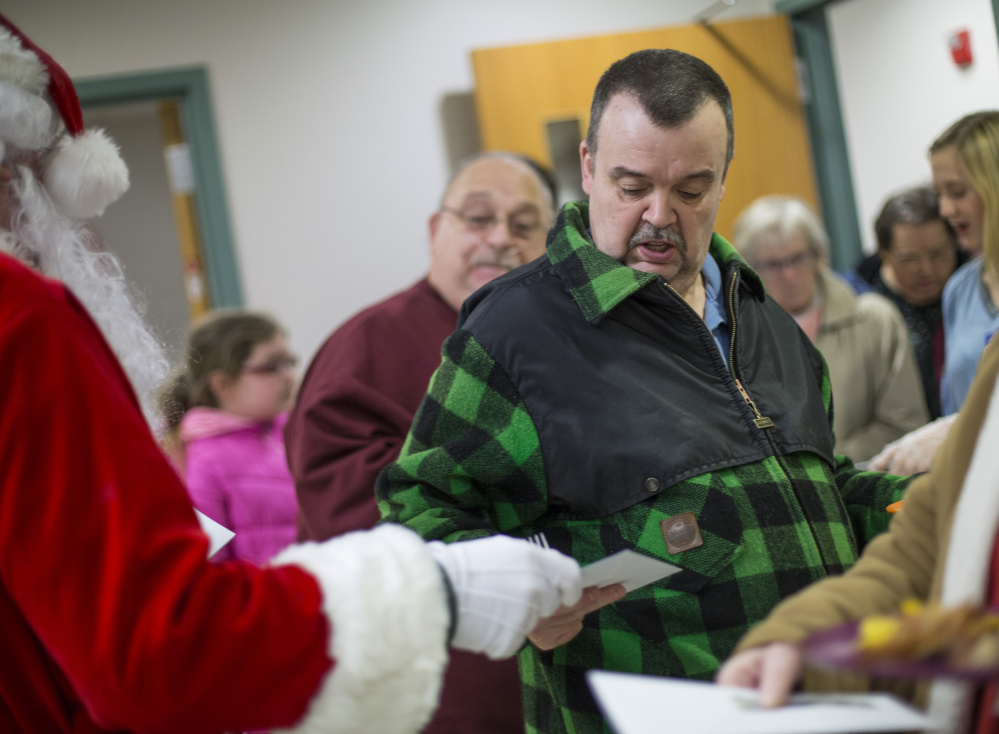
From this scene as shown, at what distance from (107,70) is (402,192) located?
1.16 m

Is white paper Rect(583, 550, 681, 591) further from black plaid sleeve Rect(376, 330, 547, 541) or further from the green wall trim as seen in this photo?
the green wall trim

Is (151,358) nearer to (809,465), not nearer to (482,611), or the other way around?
(482,611)

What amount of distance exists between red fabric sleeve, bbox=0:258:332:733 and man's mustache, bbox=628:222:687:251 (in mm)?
796

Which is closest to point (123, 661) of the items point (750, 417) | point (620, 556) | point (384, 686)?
point (384, 686)

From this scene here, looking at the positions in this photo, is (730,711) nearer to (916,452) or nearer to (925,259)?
(916,452)

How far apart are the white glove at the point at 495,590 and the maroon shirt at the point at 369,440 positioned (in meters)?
0.90

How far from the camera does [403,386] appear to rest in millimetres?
2104

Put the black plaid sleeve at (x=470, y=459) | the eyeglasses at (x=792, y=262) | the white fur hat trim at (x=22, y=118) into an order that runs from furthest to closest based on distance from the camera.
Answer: the eyeglasses at (x=792, y=262)
the black plaid sleeve at (x=470, y=459)
the white fur hat trim at (x=22, y=118)

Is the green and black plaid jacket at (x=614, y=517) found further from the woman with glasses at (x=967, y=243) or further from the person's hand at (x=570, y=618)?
the woman with glasses at (x=967, y=243)

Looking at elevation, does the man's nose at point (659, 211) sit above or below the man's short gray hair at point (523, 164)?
below

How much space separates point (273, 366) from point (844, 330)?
1753 millimetres

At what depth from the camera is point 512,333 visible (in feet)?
4.55

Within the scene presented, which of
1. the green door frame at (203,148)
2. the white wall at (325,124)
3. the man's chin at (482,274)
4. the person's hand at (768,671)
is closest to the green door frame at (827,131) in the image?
the white wall at (325,124)

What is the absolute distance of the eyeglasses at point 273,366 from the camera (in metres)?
3.09
